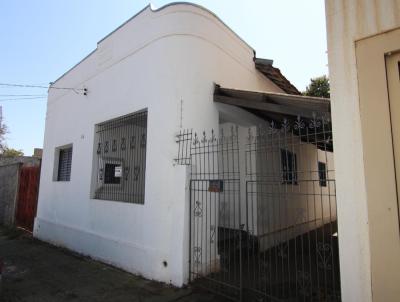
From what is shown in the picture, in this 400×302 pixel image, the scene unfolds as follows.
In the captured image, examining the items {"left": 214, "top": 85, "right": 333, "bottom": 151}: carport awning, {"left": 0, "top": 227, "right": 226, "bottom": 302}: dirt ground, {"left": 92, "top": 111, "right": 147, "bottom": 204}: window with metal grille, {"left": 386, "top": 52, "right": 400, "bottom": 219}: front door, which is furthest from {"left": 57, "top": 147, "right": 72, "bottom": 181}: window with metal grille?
{"left": 386, "top": 52, "right": 400, "bottom": 219}: front door

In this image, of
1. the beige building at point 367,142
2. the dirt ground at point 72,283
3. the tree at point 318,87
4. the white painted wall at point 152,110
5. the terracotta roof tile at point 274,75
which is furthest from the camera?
the tree at point 318,87

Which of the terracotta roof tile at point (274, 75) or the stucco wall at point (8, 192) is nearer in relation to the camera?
the terracotta roof tile at point (274, 75)

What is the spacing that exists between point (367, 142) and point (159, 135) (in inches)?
140

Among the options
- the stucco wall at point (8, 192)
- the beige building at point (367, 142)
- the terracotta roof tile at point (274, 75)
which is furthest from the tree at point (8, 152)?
the beige building at point (367, 142)

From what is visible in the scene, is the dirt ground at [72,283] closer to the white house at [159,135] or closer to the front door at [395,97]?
the white house at [159,135]

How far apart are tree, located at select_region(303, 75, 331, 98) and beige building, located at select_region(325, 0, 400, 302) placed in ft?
39.4

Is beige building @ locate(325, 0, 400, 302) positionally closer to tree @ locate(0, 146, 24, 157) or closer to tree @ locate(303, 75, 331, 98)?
tree @ locate(303, 75, 331, 98)

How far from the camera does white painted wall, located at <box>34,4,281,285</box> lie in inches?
193

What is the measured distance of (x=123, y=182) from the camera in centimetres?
631

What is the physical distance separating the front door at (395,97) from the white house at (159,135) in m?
1.41

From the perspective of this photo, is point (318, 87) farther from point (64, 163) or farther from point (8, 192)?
point (8, 192)

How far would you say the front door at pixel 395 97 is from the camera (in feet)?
7.20

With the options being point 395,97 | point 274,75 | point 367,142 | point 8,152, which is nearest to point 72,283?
point 367,142

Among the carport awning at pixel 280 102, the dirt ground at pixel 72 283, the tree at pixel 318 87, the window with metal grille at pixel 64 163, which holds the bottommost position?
the dirt ground at pixel 72 283
